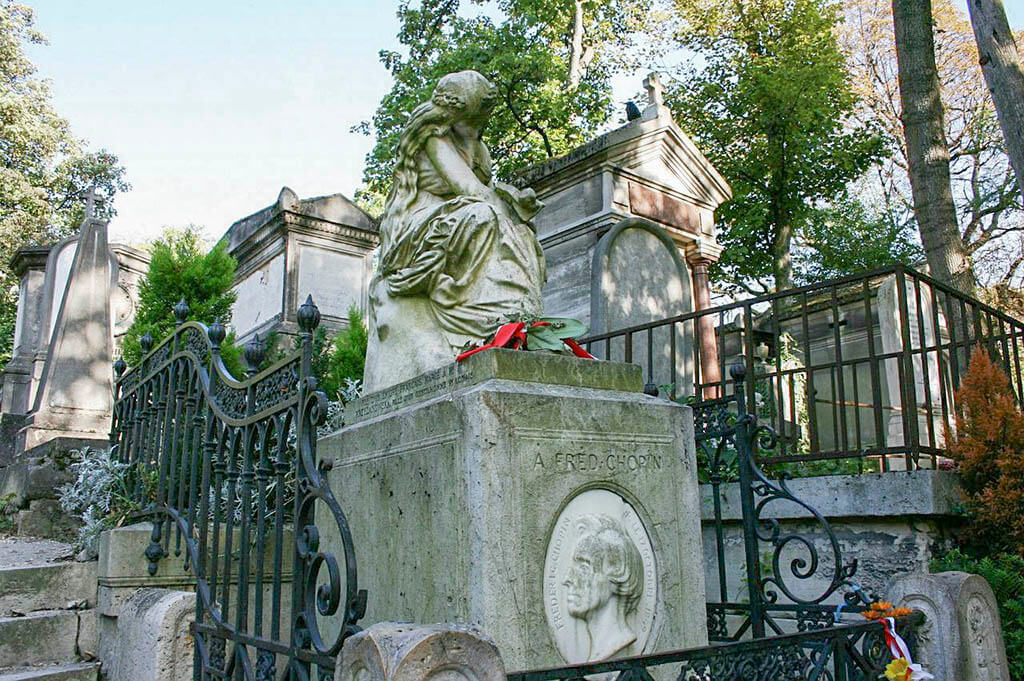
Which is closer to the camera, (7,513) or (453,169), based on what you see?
(453,169)

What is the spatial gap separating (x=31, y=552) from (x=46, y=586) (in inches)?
34.2

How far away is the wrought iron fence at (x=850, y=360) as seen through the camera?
4895mm

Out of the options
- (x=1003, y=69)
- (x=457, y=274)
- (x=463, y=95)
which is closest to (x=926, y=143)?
(x=1003, y=69)

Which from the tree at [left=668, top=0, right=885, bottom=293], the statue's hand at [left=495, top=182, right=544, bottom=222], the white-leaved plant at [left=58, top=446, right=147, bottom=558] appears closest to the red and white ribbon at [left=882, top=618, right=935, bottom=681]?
the statue's hand at [left=495, top=182, right=544, bottom=222]

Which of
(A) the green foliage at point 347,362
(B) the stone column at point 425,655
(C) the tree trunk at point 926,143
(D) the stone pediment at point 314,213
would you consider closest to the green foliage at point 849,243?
(C) the tree trunk at point 926,143

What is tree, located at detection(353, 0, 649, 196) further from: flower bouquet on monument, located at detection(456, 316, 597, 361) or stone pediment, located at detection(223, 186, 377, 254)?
flower bouquet on monument, located at detection(456, 316, 597, 361)

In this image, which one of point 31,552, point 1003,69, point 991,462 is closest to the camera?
point 991,462

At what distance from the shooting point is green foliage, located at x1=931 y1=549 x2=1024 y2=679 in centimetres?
393

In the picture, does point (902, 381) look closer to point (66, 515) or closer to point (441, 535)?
point (441, 535)

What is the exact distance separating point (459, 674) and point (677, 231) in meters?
9.23

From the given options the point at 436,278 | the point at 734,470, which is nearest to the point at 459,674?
the point at 436,278

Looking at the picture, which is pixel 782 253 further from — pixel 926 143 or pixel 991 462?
pixel 991 462

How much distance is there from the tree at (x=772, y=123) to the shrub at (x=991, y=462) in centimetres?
1382

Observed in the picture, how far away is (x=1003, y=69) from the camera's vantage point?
24.5ft
